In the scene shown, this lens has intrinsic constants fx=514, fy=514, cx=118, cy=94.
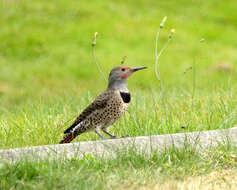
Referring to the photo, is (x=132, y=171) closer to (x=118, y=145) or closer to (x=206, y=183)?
(x=118, y=145)

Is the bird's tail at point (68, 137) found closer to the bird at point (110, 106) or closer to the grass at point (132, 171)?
the bird at point (110, 106)

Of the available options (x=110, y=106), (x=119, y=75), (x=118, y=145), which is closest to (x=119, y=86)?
(x=119, y=75)

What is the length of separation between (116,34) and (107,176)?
12061mm

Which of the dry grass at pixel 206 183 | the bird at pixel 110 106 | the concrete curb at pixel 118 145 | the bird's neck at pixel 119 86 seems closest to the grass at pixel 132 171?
the dry grass at pixel 206 183

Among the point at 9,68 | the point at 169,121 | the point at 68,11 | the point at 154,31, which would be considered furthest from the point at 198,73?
the point at 169,121

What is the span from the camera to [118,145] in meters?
5.20

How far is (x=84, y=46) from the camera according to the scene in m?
15.3

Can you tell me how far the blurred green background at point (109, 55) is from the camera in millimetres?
6969

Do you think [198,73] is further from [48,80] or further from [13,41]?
[13,41]

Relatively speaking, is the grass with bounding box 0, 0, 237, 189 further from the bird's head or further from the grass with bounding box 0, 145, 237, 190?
the bird's head

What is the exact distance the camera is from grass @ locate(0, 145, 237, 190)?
14.2 ft

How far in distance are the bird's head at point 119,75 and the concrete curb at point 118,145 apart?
1.83 feet

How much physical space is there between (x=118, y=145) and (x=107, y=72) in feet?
26.6

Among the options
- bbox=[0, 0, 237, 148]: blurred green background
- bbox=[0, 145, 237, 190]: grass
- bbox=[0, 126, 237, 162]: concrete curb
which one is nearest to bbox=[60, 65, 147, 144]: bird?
bbox=[0, 126, 237, 162]: concrete curb
